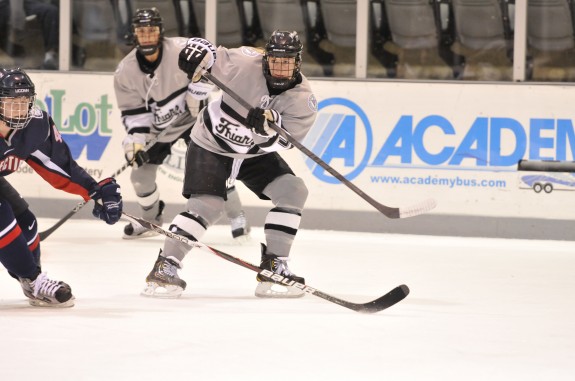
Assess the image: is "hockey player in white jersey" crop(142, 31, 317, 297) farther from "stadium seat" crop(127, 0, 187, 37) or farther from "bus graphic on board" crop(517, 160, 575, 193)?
"stadium seat" crop(127, 0, 187, 37)

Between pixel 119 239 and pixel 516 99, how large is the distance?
2.06 m

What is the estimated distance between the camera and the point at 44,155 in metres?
3.47

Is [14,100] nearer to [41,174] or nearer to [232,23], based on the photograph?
[41,174]

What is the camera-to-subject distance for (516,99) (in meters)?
5.71

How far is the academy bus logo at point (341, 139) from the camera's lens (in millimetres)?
5840

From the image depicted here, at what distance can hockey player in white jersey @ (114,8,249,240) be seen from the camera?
5207mm

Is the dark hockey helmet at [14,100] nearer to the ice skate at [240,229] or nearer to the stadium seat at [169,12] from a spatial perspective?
the ice skate at [240,229]

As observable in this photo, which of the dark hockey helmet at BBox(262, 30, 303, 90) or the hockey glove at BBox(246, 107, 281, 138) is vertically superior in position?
the dark hockey helmet at BBox(262, 30, 303, 90)

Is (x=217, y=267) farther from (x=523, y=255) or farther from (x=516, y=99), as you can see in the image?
(x=516, y=99)

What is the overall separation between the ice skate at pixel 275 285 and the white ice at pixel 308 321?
2.8 inches

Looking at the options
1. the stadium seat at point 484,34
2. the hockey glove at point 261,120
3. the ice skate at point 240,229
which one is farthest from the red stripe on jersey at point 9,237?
the stadium seat at point 484,34

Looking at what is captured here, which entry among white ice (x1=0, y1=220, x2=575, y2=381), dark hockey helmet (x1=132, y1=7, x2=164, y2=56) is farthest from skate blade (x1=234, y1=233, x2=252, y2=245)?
dark hockey helmet (x1=132, y1=7, x2=164, y2=56)

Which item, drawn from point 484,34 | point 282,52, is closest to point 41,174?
point 282,52

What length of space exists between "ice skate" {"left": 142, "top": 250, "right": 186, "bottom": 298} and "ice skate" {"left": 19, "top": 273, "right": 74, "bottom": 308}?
1.11 feet
